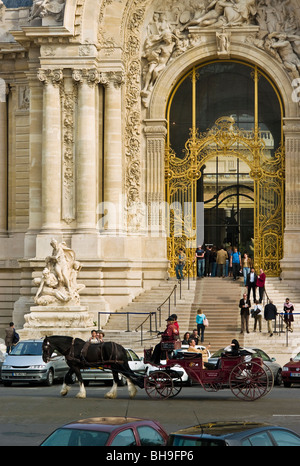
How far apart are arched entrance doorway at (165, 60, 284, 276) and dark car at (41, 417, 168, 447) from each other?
30.0 metres

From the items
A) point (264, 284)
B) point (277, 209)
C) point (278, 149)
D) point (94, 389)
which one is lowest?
point (94, 389)

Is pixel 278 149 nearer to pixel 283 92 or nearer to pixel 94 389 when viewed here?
pixel 283 92

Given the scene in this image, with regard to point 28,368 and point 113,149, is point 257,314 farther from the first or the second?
point 28,368

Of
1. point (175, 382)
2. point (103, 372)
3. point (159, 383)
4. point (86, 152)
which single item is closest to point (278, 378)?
point (103, 372)

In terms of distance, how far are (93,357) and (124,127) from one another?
17888 mm

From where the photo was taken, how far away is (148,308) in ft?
118

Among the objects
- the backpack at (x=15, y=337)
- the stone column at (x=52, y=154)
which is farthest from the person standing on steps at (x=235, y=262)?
the backpack at (x=15, y=337)

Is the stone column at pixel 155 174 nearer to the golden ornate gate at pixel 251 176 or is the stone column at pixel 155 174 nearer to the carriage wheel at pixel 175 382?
the golden ornate gate at pixel 251 176

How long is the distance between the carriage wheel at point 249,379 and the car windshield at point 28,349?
742cm

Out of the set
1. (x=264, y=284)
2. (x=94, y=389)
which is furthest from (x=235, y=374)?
(x=264, y=284)

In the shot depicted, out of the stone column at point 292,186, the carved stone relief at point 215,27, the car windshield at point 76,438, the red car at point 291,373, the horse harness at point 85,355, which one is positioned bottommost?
the red car at point 291,373

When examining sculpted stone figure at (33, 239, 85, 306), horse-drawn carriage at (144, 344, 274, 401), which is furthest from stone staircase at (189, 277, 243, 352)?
horse-drawn carriage at (144, 344, 274, 401)

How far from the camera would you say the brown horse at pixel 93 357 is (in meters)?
21.5
